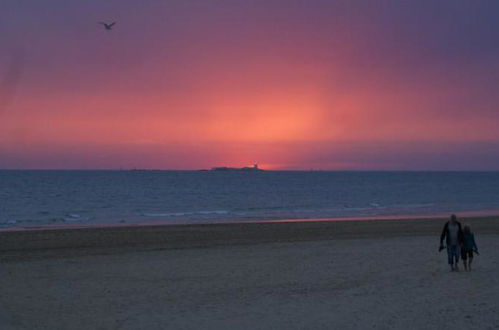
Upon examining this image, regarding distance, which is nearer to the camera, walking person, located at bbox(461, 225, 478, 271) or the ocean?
walking person, located at bbox(461, 225, 478, 271)

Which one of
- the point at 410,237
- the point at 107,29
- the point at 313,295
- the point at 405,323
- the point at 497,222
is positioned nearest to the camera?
the point at 405,323

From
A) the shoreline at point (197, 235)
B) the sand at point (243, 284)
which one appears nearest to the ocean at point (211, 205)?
the shoreline at point (197, 235)

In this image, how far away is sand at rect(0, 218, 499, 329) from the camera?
1158 centimetres

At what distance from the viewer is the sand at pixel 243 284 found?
38.0 ft

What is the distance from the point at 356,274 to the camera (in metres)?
16.5

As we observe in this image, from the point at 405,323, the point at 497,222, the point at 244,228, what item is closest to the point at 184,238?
the point at 244,228

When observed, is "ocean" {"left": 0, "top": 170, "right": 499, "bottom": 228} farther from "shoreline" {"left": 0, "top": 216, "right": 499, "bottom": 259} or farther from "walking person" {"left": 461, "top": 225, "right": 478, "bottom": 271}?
"walking person" {"left": 461, "top": 225, "right": 478, "bottom": 271}

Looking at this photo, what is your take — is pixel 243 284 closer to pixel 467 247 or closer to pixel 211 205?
pixel 467 247

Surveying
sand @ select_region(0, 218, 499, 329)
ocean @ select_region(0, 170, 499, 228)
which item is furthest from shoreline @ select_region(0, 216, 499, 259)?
ocean @ select_region(0, 170, 499, 228)

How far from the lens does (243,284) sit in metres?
15.3

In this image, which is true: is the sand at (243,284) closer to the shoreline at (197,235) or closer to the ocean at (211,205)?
the shoreline at (197,235)

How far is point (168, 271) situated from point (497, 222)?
24547 mm

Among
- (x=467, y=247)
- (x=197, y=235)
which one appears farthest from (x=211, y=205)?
(x=467, y=247)

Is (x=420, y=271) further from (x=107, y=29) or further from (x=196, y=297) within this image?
(x=107, y=29)
